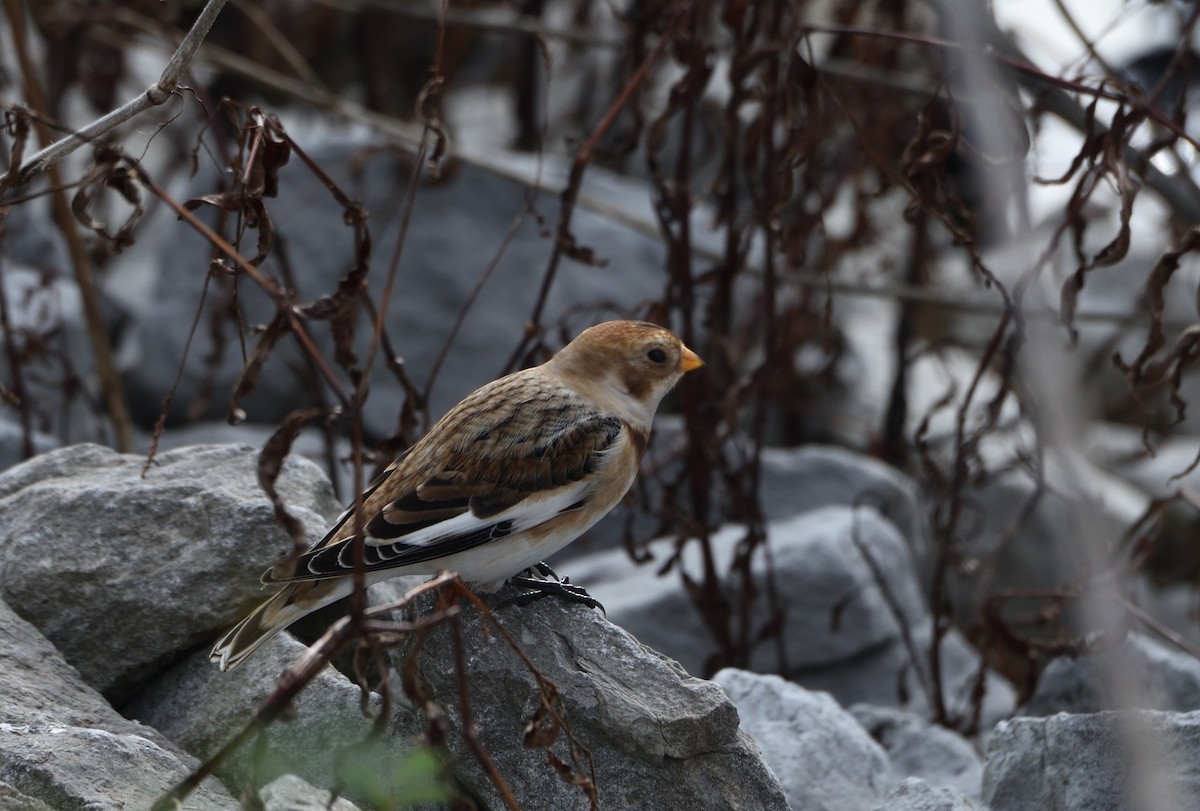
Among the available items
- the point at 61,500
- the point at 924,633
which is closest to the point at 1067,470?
the point at 61,500

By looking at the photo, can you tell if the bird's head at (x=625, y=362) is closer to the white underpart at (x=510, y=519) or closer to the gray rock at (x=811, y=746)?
the white underpart at (x=510, y=519)

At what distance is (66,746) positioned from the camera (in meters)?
2.41

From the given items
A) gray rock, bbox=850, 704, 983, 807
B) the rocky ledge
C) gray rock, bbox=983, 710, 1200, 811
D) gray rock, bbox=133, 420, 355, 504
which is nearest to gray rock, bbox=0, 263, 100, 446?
gray rock, bbox=133, 420, 355, 504

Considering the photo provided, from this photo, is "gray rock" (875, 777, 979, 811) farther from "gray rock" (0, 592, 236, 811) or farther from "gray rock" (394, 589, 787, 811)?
"gray rock" (0, 592, 236, 811)

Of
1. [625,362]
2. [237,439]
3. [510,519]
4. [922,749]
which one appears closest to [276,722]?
[510,519]

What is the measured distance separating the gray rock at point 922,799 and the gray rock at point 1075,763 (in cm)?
19

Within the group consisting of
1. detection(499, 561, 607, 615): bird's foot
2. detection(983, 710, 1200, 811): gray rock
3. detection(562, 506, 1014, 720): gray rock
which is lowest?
detection(983, 710, 1200, 811): gray rock

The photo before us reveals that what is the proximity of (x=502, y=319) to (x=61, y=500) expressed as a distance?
10.4 ft

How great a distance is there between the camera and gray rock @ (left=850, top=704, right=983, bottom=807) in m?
3.68

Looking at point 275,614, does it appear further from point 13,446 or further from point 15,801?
point 13,446

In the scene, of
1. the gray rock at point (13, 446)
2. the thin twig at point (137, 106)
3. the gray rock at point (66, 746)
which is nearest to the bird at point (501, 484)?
the gray rock at point (66, 746)

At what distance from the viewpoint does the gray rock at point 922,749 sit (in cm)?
368

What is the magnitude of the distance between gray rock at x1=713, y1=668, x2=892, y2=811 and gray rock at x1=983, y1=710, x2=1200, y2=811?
366 mm

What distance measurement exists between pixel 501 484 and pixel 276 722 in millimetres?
666
